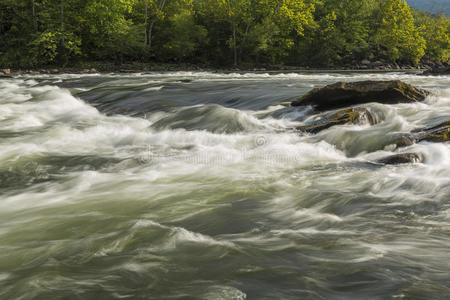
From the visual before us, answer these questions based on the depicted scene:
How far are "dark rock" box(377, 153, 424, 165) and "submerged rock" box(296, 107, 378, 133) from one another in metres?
1.72

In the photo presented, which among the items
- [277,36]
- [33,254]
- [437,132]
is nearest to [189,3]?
[277,36]

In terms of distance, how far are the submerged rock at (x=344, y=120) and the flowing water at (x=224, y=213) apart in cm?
18

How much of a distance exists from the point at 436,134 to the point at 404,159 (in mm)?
1090

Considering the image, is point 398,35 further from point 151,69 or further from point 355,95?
point 355,95

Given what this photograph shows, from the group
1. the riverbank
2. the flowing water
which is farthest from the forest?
the flowing water

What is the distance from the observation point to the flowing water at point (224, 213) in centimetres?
248

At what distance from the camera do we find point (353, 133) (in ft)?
20.6

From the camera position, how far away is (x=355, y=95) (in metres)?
8.38

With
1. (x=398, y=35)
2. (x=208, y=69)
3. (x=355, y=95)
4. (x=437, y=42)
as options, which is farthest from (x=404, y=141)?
(x=437, y=42)

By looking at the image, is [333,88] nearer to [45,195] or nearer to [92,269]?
[45,195]

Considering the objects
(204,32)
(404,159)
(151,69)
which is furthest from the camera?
(204,32)

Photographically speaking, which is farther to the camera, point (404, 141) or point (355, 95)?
point (355, 95)

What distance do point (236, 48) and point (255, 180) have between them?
36.9m

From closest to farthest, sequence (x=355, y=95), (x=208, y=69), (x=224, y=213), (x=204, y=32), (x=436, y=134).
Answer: (x=224, y=213) < (x=436, y=134) < (x=355, y=95) < (x=208, y=69) < (x=204, y=32)
